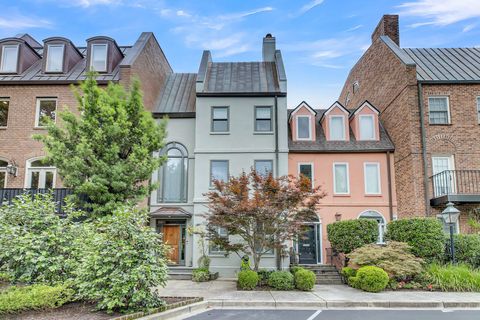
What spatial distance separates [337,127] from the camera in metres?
18.7

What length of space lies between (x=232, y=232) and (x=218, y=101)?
739 centimetres

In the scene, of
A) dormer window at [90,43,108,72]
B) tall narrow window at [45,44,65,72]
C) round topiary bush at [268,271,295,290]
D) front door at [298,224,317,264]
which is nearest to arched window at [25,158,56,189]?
tall narrow window at [45,44,65,72]

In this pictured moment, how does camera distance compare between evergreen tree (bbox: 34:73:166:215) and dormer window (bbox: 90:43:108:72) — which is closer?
evergreen tree (bbox: 34:73:166:215)

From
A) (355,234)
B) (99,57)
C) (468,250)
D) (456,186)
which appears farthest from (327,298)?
(99,57)

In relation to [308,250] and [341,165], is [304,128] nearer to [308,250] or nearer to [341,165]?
[341,165]

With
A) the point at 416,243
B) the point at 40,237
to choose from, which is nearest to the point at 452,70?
the point at 416,243

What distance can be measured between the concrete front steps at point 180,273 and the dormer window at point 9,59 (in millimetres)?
12238

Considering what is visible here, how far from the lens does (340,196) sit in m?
17.5

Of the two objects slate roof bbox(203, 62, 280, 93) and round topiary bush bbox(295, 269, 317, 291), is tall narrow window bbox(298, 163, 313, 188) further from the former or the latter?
round topiary bush bbox(295, 269, 317, 291)

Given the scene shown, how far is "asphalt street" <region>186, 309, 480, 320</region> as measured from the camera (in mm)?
8312

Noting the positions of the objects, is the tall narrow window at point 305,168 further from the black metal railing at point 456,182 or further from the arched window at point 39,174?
the arched window at point 39,174

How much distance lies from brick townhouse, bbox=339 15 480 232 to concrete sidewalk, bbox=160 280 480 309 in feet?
18.2

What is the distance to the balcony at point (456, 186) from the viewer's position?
14.9 m

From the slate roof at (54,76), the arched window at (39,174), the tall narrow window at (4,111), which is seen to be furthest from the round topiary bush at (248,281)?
the tall narrow window at (4,111)
